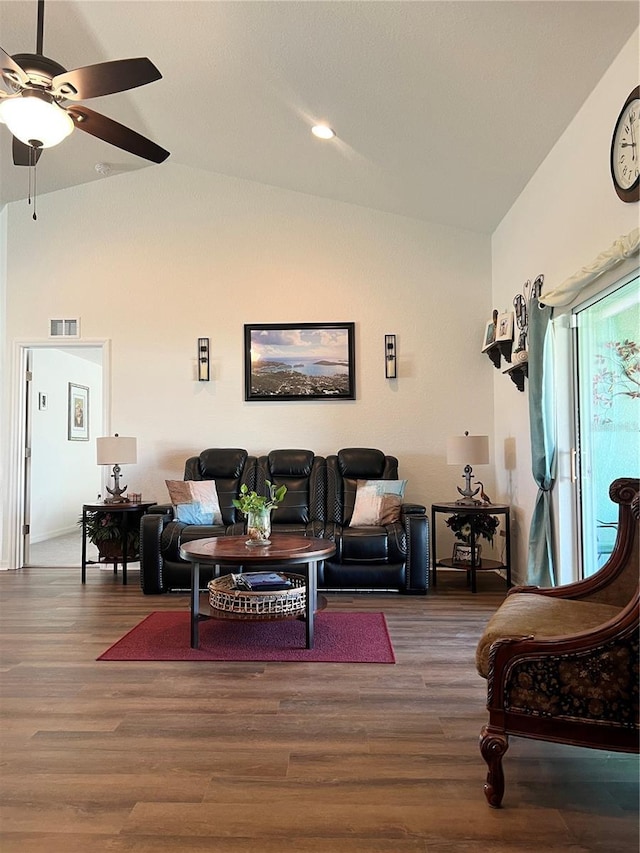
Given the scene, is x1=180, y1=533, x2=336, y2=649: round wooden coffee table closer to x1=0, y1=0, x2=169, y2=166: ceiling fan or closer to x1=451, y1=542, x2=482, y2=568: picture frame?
x1=451, y1=542, x2=482, y2=568: picture frame

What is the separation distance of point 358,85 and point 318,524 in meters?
3.24

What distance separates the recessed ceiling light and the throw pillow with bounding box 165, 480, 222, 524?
2.99 metres

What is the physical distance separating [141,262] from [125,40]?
2.21 metres

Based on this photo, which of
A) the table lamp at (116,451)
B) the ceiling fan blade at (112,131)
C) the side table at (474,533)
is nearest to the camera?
the ceiling fan blade at (112,131)

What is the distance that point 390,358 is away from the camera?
5.71 meters

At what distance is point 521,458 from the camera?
4.90m

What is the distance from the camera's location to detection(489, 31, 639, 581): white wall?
3.14 meters

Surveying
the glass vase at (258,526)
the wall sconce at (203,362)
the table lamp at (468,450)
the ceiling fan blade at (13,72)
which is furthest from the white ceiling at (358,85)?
the glass vase at (258,526)

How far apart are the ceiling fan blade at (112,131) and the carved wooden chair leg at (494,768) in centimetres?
336

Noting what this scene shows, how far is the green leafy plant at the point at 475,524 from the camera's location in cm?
507

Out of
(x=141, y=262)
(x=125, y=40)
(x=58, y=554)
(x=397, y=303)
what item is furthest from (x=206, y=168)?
(x=58, y=554)

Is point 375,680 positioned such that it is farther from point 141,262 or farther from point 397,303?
point 141,262

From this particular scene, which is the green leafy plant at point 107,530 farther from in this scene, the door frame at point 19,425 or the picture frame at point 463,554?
the picture frame at point 463,554

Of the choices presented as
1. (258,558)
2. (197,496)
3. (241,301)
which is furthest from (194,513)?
(241,301)
